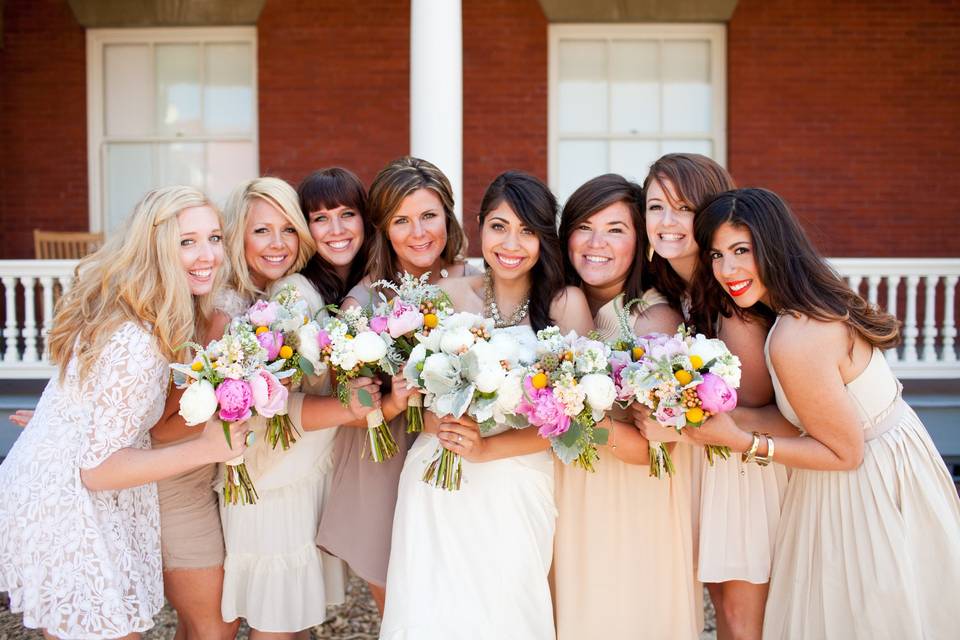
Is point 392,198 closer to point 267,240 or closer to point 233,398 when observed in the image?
point 267,240

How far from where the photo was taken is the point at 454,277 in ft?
12.0

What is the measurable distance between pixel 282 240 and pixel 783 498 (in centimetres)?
244

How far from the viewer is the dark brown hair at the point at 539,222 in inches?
124

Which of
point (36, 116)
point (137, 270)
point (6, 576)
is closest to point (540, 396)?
point (137, 270)

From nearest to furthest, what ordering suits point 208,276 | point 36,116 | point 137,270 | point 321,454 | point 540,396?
point 540,396, point 137,270, point 208,276, point 321,454, point 36,116

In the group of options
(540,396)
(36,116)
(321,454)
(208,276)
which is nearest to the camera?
(540,396)

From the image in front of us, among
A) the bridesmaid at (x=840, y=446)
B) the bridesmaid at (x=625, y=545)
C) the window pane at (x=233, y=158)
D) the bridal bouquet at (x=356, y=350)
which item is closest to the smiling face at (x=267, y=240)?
the bridal bouquet at (x=356, y=350)

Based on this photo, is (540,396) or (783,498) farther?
(783,498)

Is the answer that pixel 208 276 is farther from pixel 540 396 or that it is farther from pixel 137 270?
pixel 540 396

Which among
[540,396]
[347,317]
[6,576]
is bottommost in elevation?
[6,576]

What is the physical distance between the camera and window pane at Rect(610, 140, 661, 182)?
28.2 feet

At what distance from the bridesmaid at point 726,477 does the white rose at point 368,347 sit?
1204mm

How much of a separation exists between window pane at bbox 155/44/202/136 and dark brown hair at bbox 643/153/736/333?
6.97 m

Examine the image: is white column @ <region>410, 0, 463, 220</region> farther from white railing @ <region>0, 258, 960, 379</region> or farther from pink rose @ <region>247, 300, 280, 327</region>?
white railing @ <region>0, 258, 960, 379</region>
